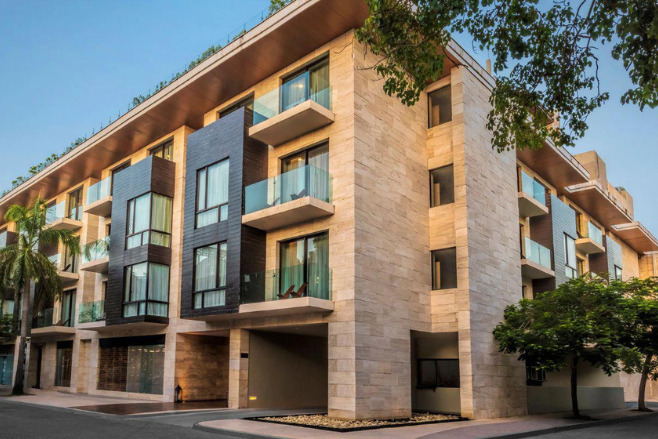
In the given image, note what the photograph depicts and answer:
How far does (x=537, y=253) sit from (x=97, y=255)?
65.9ft

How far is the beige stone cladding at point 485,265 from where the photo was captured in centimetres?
1978

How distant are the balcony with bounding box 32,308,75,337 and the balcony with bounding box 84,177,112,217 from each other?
20.2ft

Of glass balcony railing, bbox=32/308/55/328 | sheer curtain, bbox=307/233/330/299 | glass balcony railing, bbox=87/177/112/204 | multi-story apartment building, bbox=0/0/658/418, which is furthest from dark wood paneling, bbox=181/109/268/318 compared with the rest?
glass balcony railing, bbox=32/308/55/328

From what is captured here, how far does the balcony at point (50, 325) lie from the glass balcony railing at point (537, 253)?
22.8 meters

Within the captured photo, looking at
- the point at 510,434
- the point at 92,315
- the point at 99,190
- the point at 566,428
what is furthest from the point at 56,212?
the point at 566,428

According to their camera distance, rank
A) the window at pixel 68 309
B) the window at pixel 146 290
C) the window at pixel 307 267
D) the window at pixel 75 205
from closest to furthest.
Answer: the window at pixel 307 267
the window at pixel 146 290
the window at pixel 68 309
the window at pixel 75 205

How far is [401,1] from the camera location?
39.2 feet

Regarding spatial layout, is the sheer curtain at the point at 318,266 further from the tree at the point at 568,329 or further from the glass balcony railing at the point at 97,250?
the glass balcony railing at the point at 97,250

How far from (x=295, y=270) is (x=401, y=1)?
10390 mm

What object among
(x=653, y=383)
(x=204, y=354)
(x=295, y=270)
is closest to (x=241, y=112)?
(x=295, y=270)

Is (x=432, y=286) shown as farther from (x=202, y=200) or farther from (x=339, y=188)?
(x=202, y=200)

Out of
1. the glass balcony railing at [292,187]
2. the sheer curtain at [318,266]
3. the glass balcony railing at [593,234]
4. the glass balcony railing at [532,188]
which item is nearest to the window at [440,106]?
the glass balcony railing at [292,187]

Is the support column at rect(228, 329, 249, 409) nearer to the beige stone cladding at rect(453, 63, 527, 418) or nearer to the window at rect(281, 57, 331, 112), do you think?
the beige stone cladding at rect(453, 63, 527, 418)

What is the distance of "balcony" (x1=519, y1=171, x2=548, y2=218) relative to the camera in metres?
26.2
